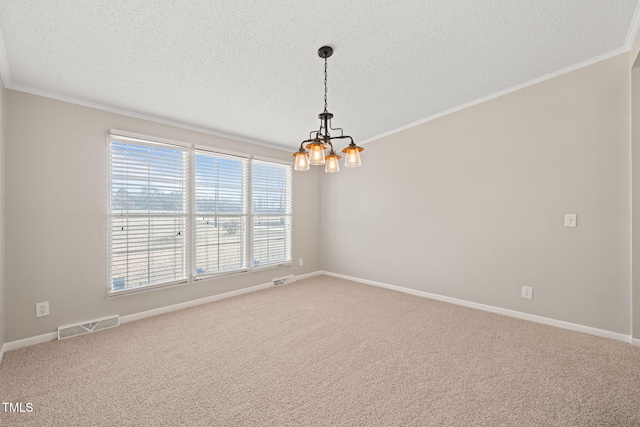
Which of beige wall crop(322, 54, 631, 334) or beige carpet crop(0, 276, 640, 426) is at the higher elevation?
beige wall crop(322, 54, 631, 334)

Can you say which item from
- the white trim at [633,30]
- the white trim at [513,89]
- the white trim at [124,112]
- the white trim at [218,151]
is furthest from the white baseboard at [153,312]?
the white trim at [633,30]

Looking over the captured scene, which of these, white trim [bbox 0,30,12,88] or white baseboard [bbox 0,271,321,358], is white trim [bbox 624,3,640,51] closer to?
white trim [bbox 0,30,12,88]

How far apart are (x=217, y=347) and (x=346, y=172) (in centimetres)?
349

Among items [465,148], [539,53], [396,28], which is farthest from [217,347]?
[539,53]

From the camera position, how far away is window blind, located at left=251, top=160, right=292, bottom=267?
4.41 meters

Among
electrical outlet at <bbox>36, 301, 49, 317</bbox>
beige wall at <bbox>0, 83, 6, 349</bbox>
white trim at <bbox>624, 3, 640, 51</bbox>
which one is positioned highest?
white trim at <bbox>624, 3, 640, 51</bbox>

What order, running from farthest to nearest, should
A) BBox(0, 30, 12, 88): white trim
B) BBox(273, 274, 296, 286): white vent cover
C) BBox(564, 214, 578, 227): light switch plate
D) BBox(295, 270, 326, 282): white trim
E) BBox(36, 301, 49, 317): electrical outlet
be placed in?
BBox(295, 270, 326, 282): white trim, BBox(273, 274, 296, 286): white vent cover, BBox(564, 214, 578, 227): light switch plate, BBox(36, 301, 49, 317): electrical outlet, BBox(0, 30, 12, 88): white trim

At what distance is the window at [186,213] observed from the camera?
3086 mm

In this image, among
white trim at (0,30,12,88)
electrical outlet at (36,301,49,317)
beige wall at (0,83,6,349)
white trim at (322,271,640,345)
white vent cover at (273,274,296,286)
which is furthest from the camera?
white vent cover at (273,274,296,286)

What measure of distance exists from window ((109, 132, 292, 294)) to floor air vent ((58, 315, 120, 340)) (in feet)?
0.97

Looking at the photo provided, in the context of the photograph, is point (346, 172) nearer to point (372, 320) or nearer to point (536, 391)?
point (372, 320)

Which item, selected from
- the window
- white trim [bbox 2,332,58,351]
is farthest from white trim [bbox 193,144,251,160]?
white trim [bbox 2,332,58,351]

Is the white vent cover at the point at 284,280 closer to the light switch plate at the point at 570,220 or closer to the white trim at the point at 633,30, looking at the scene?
the light switch plate at the point at 570,220

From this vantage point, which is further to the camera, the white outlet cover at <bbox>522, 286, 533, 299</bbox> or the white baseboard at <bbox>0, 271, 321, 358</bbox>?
the white outlet cover at <bbox>522, 286, 533, 299</bbox>
